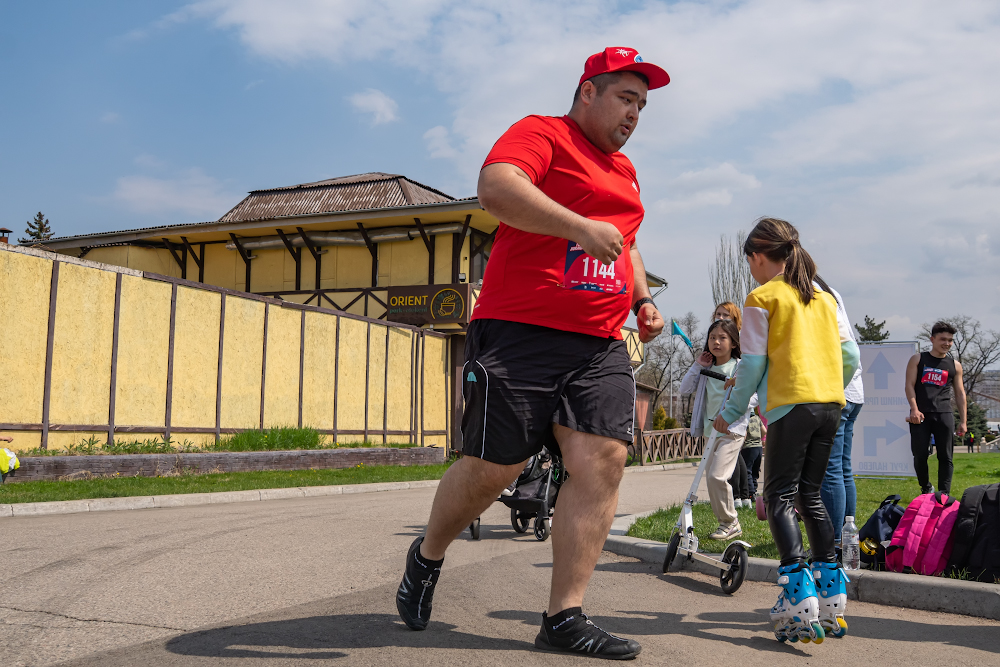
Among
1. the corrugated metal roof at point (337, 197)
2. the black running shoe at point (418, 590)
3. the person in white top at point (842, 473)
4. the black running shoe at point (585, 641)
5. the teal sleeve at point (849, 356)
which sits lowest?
the black running shoe at point (585, 641)

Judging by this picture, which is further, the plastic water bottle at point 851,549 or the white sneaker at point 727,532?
the white sneaker at point 727,532

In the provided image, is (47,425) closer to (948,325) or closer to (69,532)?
(69,532)

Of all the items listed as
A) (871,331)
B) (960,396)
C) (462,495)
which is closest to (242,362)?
(960,396)

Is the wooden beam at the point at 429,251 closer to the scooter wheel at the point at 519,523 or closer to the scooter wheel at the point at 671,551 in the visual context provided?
the scooter wheel at the point at 519,523

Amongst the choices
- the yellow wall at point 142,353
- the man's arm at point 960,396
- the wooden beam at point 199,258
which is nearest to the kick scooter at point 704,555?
the man's arm at point 960,396

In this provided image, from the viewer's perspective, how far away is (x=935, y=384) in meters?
9.28

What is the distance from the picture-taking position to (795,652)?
3.30 metres

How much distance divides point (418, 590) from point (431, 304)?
21.5 m

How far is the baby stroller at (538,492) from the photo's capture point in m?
6.57

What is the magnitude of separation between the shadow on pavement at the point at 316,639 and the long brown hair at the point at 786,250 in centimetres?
192

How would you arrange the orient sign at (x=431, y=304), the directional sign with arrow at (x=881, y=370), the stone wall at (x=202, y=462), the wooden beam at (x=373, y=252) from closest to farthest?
1. the stone wall at (x=202, y=462)
2. the directional sign with arrow at (x=881, y=370)
3. the orient sign at (x=431, y=304)
4. the wooden beam at (x=373, y=252)

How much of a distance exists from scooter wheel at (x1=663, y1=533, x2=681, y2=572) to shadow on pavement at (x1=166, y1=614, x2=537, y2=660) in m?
2.09

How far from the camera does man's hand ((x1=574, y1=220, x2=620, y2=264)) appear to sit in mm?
2758

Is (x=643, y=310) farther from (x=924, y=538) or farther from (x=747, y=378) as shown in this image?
(x=924, y=538)
